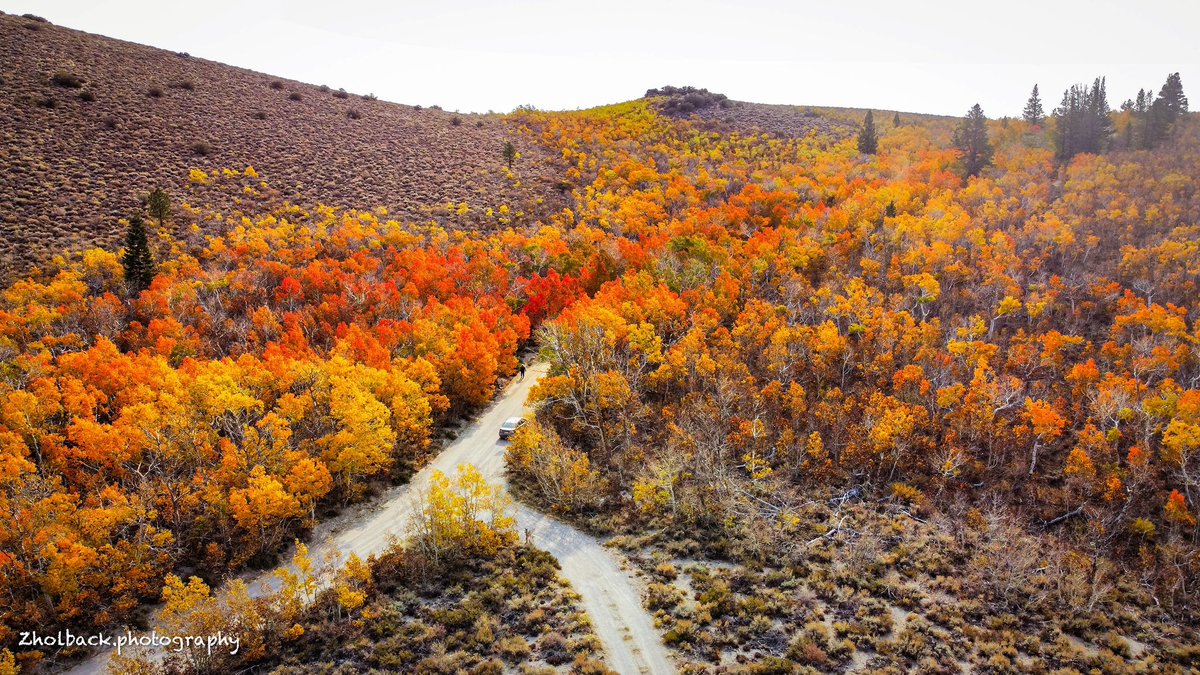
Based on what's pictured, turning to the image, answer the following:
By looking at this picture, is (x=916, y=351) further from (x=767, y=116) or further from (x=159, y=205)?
(x=767, y=116)

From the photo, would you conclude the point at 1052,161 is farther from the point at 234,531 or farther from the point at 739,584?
the point at 234,531

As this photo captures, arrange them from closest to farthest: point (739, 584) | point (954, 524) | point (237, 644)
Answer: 1. point (237, 644)
2. point (739, 584)
3. point (954, 524)

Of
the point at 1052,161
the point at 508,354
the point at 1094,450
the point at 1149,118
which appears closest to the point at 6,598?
the point at 508,354

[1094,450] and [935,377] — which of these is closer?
[1094,450]

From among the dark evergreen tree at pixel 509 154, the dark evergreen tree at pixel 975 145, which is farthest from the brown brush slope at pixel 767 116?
the dark evergreen tree at pixel 509 154

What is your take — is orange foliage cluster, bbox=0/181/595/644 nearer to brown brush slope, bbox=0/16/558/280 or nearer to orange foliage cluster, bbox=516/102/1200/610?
brown brush slope, bbox=0/16/558/280

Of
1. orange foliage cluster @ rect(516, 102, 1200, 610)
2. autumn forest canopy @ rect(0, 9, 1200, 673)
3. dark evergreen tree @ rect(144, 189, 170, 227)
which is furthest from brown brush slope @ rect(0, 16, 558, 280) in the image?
orange foliage cluster @ rect(516, 102, 1200, 610)
